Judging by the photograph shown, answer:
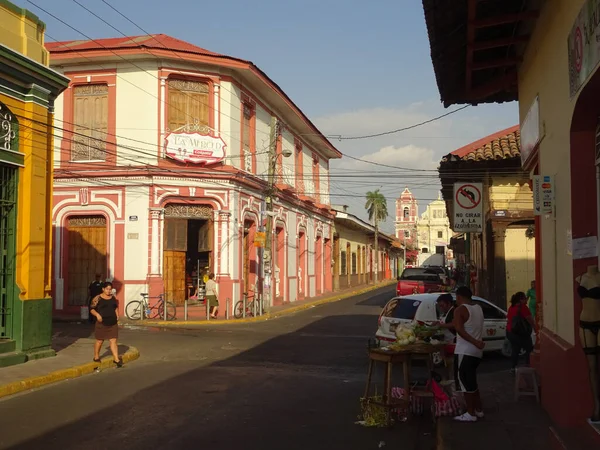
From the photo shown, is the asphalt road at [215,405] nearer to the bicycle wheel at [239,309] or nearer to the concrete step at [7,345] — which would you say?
the concrete step at [7,345]

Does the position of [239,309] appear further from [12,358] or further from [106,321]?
[12,358]

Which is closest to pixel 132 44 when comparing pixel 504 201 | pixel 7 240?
pixel 7 240

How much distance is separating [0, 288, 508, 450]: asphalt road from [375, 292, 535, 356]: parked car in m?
0.48

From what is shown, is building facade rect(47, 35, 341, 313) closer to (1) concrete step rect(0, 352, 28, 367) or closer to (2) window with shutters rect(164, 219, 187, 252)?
(2) window with shutters rect(164, 219, 187, 252)

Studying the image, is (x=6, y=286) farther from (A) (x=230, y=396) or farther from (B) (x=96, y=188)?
(B) (x=96, y=188)

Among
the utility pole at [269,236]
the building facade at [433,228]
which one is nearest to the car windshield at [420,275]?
the utility pole at [269,236]

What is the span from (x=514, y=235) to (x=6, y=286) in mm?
13243

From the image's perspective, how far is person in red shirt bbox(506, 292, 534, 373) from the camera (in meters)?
11.8

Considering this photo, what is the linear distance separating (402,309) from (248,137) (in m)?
16.0

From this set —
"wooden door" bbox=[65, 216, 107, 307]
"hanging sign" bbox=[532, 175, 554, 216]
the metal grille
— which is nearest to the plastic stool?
"hanging sign" bbox=[532, 175, 554, 216]

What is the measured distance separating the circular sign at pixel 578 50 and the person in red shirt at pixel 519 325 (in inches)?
239

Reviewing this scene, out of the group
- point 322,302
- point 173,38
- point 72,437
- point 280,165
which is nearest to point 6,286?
point 72,437

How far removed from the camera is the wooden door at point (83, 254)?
84.7 ft

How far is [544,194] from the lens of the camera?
8.09 meters
